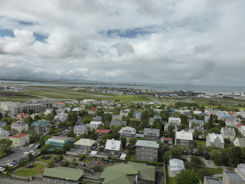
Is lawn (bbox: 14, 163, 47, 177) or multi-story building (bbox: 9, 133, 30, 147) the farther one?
multi-story building (bbox: 9, 133, 30, 147)

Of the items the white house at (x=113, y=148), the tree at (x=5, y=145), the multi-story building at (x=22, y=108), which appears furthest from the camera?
the multi-story building at (x=22, y=108)

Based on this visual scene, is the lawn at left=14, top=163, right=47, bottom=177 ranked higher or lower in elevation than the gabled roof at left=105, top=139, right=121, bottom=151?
lower

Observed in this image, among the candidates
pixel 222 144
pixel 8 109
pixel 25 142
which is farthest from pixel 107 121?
pixel 8 109

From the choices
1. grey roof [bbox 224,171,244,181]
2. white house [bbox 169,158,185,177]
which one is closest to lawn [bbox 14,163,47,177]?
white house [bbox 169,158,185,177]

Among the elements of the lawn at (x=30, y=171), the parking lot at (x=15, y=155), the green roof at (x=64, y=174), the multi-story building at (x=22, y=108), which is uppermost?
the multi-story building at (x=22, y=108)

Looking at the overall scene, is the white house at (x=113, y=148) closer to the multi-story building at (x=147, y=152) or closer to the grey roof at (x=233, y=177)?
the multi-story building at (x=147, y=152)

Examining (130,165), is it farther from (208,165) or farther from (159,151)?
(208,165)

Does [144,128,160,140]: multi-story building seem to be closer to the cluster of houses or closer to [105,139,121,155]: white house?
the cluster of houses

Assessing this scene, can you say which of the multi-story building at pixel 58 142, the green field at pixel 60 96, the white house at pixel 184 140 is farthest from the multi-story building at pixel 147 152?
the green field at pixel 60 96

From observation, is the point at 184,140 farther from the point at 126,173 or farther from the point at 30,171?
the point at 30,171
